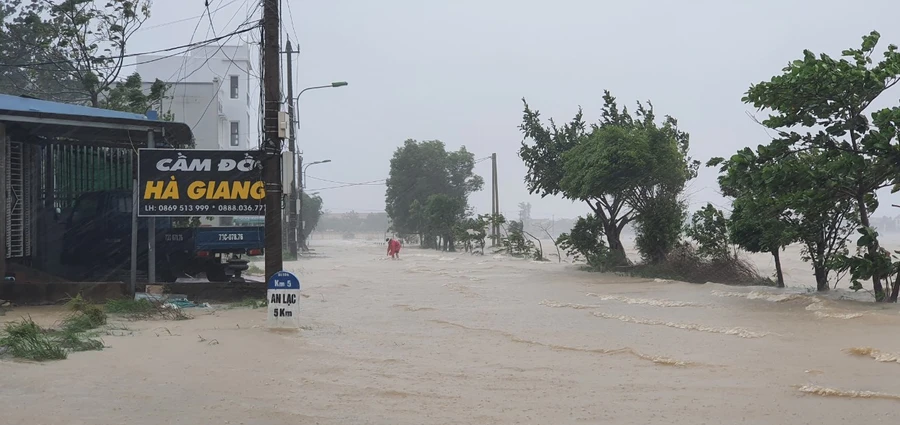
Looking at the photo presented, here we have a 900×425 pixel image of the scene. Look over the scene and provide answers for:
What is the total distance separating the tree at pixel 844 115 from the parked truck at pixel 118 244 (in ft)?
35.0

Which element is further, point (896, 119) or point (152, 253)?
point (152, 253)

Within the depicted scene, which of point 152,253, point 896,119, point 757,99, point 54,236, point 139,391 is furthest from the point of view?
point 54,236

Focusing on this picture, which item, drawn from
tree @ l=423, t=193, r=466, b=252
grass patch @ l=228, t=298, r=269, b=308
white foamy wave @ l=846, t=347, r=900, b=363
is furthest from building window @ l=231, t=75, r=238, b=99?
white foamy wave @ l=846, t=347, r=900, b=363

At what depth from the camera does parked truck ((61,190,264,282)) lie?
17.4 m

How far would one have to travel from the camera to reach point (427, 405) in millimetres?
7668

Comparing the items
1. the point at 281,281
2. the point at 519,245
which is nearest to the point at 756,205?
the point at 281,281

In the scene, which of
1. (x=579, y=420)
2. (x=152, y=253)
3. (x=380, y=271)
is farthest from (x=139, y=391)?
(x=380, y=271)

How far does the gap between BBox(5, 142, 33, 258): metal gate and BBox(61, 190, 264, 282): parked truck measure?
117cm

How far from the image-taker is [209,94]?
1976 inches

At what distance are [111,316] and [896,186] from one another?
42.7 ft

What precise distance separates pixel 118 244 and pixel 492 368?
10.9 metres

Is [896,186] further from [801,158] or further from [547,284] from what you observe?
[547,284]

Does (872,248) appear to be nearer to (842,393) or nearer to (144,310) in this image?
(842,393)

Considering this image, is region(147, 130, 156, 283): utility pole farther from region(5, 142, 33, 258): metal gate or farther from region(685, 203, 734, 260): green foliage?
region(685, 203, 734, 260): green foliage
